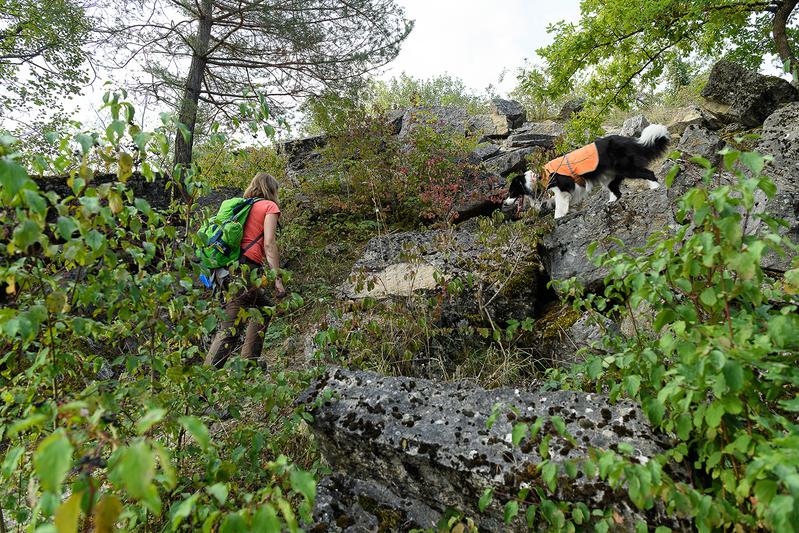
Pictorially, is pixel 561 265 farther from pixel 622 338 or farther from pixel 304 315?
pixel 304 315

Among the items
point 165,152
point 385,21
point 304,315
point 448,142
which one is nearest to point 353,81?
point 385,21

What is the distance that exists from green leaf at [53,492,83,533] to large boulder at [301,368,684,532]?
1.19m

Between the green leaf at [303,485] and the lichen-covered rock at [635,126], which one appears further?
the lichen-covered rock at [635,126]

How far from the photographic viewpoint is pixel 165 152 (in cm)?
146

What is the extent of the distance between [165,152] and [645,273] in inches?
71.9

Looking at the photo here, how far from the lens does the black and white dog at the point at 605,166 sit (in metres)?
5.67

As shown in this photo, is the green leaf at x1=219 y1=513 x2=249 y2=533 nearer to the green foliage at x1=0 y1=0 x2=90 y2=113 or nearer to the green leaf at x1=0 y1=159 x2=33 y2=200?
the green leaf at x1=0 y1=159 x2=33 y2=200

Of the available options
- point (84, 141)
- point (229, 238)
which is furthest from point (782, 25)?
point (84, 141)

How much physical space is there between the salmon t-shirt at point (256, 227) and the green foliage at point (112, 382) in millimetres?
1167

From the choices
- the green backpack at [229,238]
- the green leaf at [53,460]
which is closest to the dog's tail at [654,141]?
the green backpack at [229,238]

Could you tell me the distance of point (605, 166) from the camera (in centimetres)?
588

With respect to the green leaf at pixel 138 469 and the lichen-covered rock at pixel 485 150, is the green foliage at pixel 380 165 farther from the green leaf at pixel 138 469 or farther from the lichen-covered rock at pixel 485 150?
the green leaf at pixel 138 469

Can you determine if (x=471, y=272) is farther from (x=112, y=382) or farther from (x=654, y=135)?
(x=654, y=135)

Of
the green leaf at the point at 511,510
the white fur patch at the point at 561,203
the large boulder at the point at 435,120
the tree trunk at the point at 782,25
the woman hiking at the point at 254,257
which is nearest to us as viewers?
the green leaf at the point at 511,510
